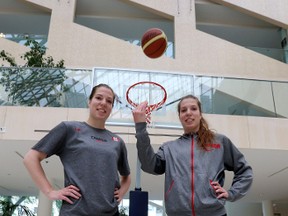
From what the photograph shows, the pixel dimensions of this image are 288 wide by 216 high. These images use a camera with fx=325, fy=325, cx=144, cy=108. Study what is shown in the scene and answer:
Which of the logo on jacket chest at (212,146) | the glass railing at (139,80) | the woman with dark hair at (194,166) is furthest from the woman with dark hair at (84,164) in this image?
the glass railing at (139,80)

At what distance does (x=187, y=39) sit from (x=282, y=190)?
5829mm

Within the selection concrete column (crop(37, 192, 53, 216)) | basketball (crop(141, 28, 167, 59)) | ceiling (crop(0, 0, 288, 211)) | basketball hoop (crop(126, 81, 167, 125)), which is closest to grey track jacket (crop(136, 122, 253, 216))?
basketball (crop(141, 28, 167, 59))

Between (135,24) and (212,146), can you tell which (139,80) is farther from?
(135,24)

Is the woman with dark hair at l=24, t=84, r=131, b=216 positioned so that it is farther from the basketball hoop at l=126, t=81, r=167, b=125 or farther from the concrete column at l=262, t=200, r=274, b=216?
the concrete column at l=262, t=200, r=274, b=216

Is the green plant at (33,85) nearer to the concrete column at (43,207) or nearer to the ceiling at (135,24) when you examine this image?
the concrete column at (43,207)

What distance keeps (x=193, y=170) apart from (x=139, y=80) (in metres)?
3.94

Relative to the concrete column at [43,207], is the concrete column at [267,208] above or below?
above

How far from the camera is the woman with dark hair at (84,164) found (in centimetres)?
170

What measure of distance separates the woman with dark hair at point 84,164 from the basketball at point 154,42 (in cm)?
189

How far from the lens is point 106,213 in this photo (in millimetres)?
1727

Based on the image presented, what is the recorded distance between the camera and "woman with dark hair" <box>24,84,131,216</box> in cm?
170

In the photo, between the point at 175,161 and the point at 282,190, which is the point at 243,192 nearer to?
the point at 175,161

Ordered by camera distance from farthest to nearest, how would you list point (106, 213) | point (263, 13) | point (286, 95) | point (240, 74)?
point (263, 13)
point (240, 74)
point (286, 95)
point (106, 213)

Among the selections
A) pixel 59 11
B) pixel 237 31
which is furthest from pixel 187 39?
pixel 59 11
